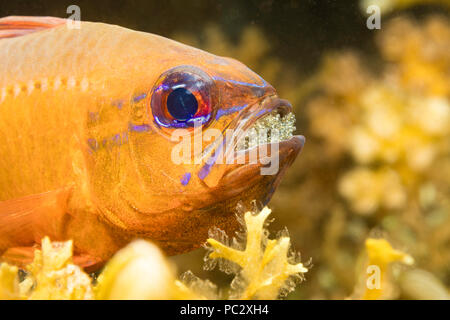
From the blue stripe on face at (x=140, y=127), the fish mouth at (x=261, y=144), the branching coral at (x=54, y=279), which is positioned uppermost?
the blue stripe on face at (x=140, y=127)

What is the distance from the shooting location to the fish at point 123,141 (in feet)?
6.16

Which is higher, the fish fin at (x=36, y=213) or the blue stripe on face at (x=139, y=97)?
the blue stripe on face at (x=139, y=97)

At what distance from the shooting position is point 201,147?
1871 mm

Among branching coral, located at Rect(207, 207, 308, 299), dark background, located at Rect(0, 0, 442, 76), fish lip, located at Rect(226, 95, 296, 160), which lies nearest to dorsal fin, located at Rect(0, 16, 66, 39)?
dark background, located at Rect(0, 0, 442, 76)

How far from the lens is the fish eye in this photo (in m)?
1.87

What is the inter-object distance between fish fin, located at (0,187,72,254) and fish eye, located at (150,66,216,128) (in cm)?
66

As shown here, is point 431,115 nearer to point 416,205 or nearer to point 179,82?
point 416,205

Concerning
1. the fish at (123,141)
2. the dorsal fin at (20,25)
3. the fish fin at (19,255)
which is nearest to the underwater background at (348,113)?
the dorsal fin at (20,25)

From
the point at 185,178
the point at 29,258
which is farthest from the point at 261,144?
the point at 29,258

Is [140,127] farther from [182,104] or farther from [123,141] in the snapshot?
[182,104]

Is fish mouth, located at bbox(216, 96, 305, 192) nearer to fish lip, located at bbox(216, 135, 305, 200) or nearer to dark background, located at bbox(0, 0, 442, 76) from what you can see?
fish lip, located at bbox(216, 135, 305, 200)

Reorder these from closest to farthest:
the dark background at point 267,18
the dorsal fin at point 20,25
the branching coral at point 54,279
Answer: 1. the branching coral at point 54,279
2. the dorsal fin at point 20,25
3. the dark background at point 267,18

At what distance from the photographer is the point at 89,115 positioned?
211 cm

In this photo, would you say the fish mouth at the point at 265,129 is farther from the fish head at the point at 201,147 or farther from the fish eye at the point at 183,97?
the fish eye at the point at 183,97
